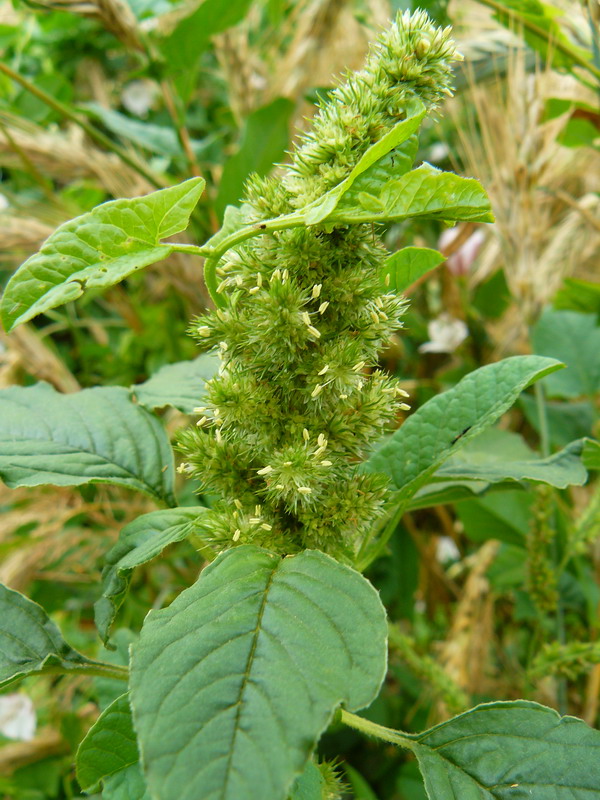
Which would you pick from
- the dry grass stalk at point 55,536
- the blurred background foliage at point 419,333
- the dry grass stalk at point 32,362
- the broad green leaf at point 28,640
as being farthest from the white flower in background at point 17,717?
the broad green leaf at point 28,640

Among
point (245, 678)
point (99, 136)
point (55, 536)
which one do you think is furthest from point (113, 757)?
point (99, 136)

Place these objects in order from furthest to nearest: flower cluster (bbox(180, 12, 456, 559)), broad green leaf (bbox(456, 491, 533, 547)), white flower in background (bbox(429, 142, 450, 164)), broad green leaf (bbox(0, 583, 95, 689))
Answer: white flower in background (bbox(429, 142, 450, 164))
broad green leaf (bbox(456, 491, 533, 547))
broad green leaf (bbox(0, 583, 95, 689))
flower cluster (bbox(180, 12, 456, 559))

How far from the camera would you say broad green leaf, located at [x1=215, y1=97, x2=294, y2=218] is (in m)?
1.15

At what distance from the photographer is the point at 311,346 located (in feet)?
1.86

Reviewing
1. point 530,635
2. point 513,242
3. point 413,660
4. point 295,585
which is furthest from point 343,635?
point 530,635

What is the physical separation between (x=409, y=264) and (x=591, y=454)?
10.5 inches

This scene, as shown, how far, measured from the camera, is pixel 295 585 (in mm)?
491

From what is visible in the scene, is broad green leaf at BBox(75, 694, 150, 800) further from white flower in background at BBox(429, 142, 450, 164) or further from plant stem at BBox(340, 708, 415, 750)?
white flower in background at BBox(429, 142, 450, 164)

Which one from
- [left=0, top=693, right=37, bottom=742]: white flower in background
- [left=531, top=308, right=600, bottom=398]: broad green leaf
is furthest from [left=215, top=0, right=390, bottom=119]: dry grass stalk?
[left=0, top=693, right=37, bottom=742]: white flower in background

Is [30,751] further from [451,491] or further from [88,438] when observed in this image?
[451,491]

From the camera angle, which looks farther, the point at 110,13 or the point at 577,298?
the point at 577,298

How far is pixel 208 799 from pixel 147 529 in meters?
0.29

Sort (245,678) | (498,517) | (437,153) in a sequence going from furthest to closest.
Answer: (437,153) → (498,517) → (245,678)

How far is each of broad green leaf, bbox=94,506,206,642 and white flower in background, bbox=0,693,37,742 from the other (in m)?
0.77
